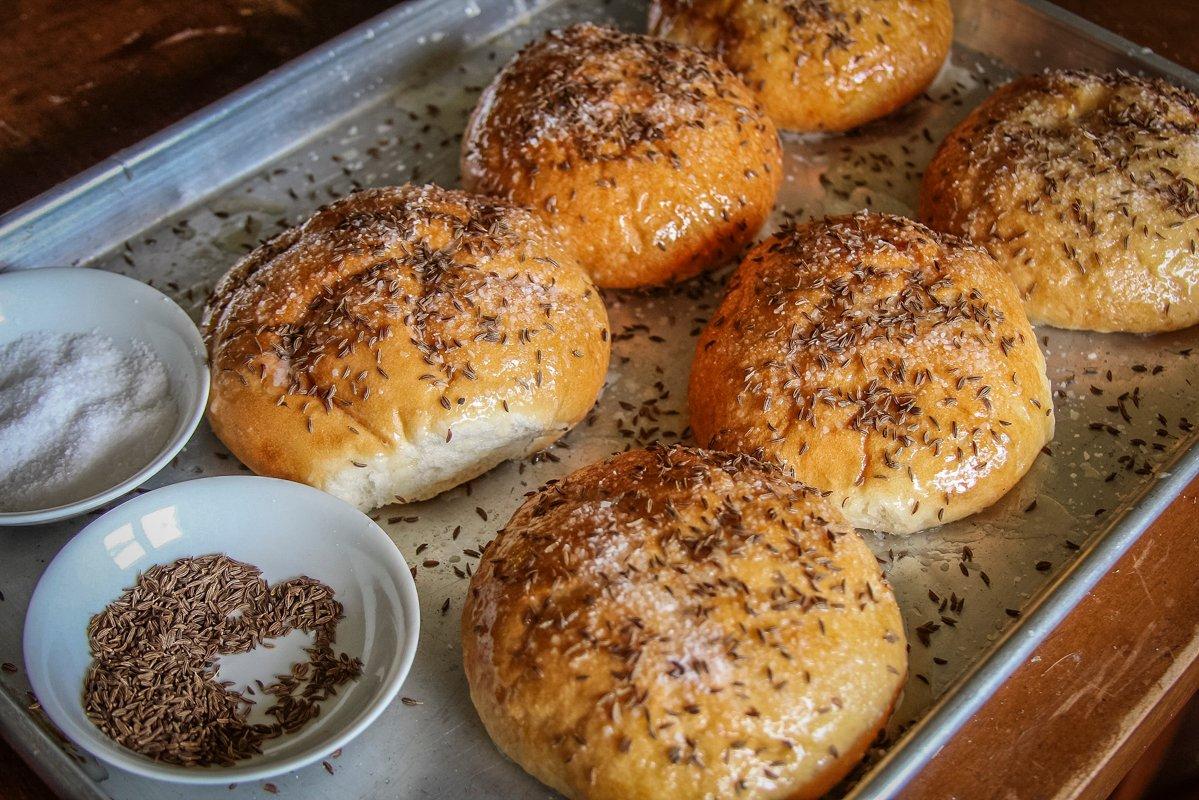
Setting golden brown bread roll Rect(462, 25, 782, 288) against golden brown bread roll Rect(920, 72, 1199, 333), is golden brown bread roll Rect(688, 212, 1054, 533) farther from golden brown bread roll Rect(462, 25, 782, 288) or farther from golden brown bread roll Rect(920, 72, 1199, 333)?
golden brown bread roll Rect(462, 25, 782, 288)

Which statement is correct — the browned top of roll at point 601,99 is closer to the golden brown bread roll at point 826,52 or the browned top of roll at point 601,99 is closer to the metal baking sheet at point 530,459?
the golden brown bread roll at point 826,52

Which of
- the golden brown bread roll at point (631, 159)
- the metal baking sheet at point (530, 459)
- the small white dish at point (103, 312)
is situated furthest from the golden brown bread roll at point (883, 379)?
the small white dish at point (103, 312)

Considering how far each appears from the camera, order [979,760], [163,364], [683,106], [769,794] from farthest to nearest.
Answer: [683,106]
[163,364]
[979,760]
[769,794]

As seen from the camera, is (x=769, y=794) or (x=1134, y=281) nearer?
(x=769, y=794)

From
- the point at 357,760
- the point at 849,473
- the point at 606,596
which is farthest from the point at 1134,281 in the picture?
the point at 357,760

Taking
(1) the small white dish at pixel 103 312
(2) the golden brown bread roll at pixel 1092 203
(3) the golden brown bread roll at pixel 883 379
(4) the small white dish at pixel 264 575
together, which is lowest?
(4) the small white dish at pixel 264 575

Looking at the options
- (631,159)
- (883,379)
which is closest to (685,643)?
(883,379)

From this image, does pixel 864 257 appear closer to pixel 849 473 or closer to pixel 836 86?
pixel 849 473
